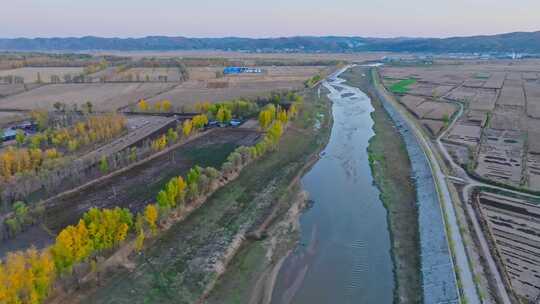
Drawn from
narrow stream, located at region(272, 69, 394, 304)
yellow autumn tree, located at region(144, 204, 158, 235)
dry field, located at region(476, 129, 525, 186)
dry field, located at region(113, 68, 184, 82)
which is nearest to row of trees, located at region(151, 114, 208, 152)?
narrow stream, located at region(272, 69, 394, 304)

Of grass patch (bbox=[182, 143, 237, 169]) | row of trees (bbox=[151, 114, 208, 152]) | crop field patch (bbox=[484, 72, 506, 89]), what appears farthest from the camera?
crop field patch (bbox=[484, 72, 506, 89])

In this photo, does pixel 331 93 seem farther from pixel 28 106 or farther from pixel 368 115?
pixel 28 106

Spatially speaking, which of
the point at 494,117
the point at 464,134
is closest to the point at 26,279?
the point at 464,134

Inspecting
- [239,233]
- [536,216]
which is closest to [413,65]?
[536,216]

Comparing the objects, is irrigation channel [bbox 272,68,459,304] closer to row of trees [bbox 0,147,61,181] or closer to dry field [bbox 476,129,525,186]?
dry field [bbox 476,129,525,186]

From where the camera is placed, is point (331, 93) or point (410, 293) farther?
point (331, 93)

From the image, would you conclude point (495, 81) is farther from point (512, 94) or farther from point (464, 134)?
point (464, 134)

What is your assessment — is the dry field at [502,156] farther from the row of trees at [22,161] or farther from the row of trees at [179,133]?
the row of trees at [22,161]
